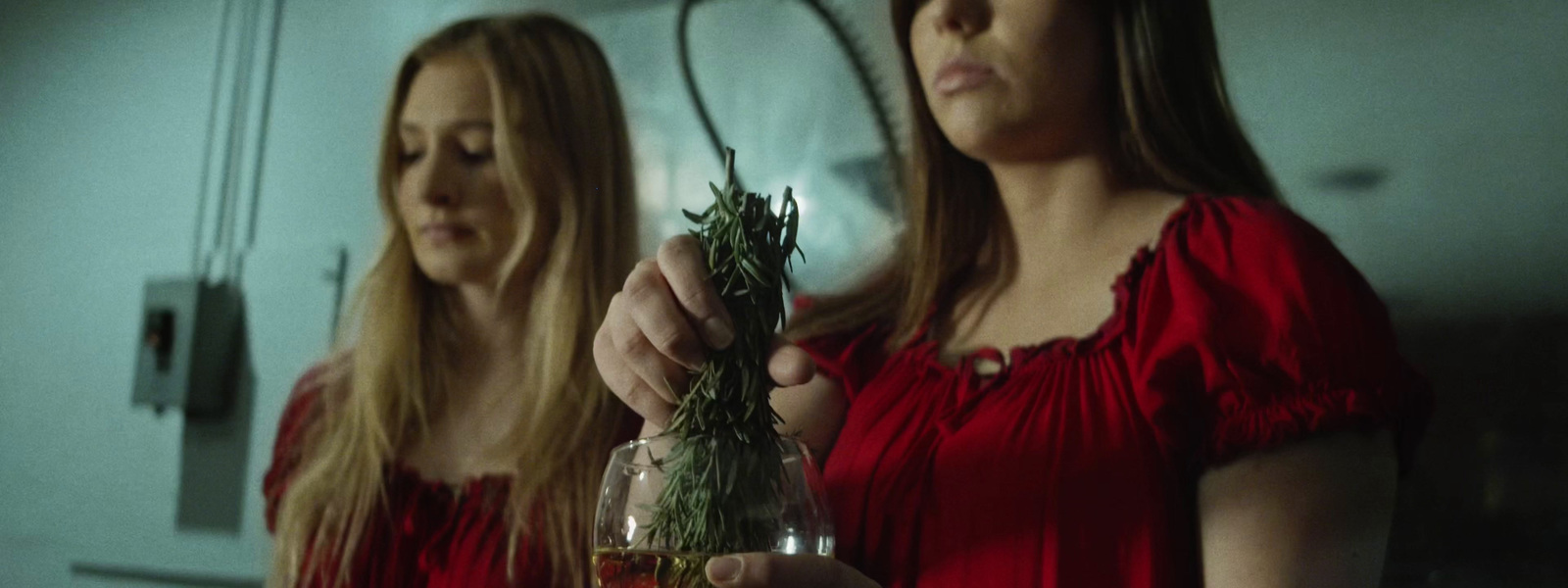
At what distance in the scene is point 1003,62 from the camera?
0.52m

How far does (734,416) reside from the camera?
0.36 m

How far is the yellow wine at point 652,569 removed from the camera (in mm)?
338

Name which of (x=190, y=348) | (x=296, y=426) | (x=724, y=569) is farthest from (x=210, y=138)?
(x=724, y=569)

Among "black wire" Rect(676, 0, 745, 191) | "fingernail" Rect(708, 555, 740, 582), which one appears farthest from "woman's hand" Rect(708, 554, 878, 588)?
"black wire" Rect(676, 0, 745, 191)

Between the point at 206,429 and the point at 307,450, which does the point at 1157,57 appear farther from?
the point at 206,429

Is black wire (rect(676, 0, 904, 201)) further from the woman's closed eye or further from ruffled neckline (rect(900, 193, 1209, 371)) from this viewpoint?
ruffled neckline (rect(900, 193, 1209, 371))

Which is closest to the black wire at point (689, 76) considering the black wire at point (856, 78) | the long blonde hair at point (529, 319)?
the black wire at point (856, 78)

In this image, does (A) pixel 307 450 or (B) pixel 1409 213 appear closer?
(B) pixel 1409 213

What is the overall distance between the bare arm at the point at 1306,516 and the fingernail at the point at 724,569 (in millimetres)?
193

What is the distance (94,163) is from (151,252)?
12cm

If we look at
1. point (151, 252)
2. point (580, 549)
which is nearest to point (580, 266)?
point (580, 549)

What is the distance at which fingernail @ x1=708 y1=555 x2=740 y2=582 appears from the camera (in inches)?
12.7

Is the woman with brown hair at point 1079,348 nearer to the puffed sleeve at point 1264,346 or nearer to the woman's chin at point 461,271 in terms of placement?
the puffed sleeve at point 1264,346

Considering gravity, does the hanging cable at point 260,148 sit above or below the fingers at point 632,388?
above
